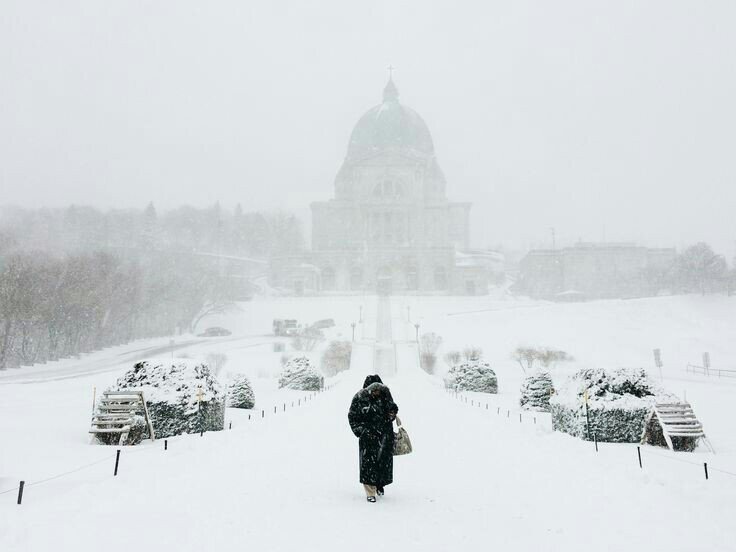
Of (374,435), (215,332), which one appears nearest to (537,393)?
(374,435)

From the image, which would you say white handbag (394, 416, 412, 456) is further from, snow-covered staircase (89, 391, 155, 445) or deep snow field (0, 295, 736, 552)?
snow-covered staircase (89, 391, 155, 445)

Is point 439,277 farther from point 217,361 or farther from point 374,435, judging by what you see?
point 374,435

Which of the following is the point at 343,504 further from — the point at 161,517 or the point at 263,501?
the point at 161,517

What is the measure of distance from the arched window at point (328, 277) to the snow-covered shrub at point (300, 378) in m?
60.6

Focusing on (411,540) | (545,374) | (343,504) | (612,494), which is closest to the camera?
(411,540)

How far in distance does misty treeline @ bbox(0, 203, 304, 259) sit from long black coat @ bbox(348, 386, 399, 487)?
84.2 meters

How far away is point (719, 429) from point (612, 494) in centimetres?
1065

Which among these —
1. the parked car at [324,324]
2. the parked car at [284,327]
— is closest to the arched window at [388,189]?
the parked car at [324,324]

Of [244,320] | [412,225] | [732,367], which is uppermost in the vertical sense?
[412,225]

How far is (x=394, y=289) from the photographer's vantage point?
3376 inches

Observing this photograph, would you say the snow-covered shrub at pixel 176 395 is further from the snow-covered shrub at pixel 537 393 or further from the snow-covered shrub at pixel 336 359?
the snow-covered shrub at pixel 336 359

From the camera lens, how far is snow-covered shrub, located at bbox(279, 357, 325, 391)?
86.7 feet

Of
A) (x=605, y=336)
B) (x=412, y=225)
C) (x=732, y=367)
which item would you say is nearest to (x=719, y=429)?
(x=732, y=367)

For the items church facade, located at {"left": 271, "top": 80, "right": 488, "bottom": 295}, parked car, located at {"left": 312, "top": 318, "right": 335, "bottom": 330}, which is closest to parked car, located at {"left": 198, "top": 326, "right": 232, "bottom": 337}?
parked car, located at {"left": 312, "top": 318, "right": 335, "bottom": 330}
